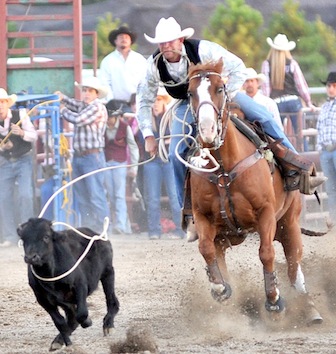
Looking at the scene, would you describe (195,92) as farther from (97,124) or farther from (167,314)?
(97,124)

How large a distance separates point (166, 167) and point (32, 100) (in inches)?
72.8

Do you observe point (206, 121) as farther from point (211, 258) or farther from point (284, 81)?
point (284, 81)

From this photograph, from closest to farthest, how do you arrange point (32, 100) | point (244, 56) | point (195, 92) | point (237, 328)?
point (195, 92) < point (237, 328) < point (32, 100) < point (244, 56)

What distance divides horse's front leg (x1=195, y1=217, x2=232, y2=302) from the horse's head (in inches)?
27.9

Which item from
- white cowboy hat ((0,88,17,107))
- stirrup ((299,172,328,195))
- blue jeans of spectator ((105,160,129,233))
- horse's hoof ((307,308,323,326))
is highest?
white cowboy hat ((0,88,17,107))

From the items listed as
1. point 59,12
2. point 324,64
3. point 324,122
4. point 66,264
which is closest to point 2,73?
point 59,12

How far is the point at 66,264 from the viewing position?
7.36 meters

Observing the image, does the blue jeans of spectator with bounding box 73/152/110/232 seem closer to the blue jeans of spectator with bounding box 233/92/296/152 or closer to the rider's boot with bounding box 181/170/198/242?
the rider's boot with bounding box 181/170/198/242

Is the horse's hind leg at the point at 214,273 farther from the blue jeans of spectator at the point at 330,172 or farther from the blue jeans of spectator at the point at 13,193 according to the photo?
the blue jeans of spectator at the point at 330,172

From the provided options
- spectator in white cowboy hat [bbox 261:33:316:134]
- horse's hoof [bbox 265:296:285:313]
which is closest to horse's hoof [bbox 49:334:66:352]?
horse's hoof [bbox 265:296:285:313]

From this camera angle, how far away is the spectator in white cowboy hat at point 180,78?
26.2 feet

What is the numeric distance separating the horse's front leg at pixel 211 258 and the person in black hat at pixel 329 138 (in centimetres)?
641

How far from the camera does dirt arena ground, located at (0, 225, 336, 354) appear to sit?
730cm

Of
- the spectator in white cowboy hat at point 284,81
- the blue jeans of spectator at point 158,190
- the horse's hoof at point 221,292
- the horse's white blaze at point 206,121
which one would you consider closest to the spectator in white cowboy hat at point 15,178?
the blue jeans of spectator at point 158,190
